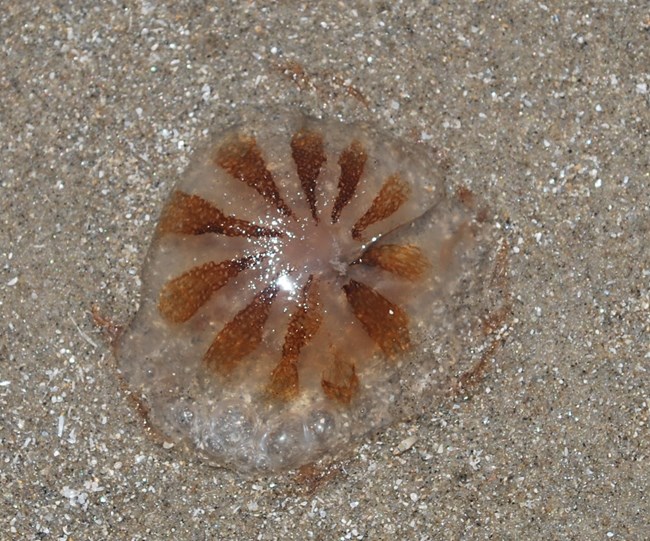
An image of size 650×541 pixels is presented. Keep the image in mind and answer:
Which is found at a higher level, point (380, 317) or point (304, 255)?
point (304, 255)

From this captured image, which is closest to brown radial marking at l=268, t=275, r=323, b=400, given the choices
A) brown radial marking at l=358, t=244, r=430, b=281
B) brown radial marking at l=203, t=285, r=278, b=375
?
brown radial marking at l=203, t=285, r=278, b=375

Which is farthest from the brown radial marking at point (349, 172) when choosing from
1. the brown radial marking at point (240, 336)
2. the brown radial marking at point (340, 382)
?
the brown radial marking at point (340, 382)

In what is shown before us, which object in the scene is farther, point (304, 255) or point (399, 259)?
point (399, 259)

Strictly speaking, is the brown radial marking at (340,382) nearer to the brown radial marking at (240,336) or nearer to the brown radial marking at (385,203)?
the brown radial marking at (240,336)

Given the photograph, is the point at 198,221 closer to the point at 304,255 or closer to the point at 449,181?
the point at 304,255

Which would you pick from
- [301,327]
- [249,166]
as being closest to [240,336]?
[301,327]

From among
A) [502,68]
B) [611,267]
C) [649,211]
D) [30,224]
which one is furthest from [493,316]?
[30,224]

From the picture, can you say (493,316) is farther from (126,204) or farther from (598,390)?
(126,204)
